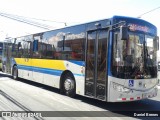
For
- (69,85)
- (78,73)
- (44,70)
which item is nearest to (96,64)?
(78,73)

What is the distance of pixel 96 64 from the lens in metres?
10.4

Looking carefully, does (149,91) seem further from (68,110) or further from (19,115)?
(19,115)

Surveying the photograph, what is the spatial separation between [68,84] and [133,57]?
363 cm

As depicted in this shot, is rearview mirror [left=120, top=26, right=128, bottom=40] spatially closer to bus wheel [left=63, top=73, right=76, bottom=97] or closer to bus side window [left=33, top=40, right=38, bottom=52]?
bus wheel [left=63, top=73, right=76, bottom=97]

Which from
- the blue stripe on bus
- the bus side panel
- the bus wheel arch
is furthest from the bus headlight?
the blue stripe on bus

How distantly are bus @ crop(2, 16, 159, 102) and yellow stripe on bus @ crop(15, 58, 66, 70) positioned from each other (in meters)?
0.05

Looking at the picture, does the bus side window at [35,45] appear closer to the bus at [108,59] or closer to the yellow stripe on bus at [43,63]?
the yellow stripe on bus at [43,63]

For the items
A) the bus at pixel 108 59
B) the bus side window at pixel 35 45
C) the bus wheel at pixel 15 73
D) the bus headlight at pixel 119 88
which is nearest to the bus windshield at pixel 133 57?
the bus at pixel 108 59

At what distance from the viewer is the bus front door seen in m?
9.95

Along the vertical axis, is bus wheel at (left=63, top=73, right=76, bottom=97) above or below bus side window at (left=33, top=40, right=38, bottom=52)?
below

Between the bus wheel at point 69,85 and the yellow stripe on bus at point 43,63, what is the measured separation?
1.64 ft

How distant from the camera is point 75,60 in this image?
11797 mm

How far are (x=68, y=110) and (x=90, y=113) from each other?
2.67ft

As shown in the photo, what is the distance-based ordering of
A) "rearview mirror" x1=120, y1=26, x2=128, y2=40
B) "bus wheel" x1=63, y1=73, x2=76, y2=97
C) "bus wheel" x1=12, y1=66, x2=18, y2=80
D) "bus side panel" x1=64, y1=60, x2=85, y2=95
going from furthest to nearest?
"bus wheel" x1=12, y1=66, x2=18, y2=80, "bus wheel" x1=63, y1=73, x2=76, y2=97, "bus side panel" x1=64, y1=60, x2=85, y2=95, "rearview mirror" x1=120, y1=26, x2=128, y2=40
